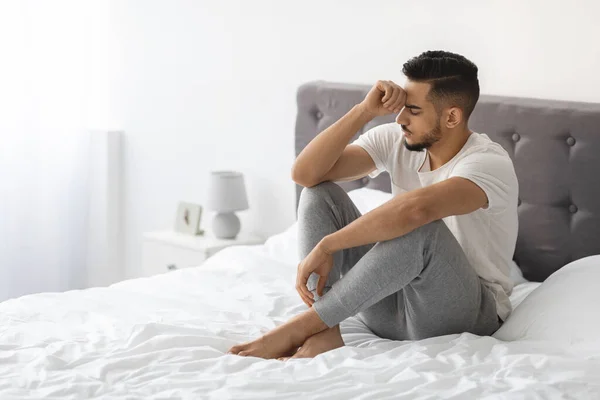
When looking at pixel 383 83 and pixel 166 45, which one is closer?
pixel 383 83

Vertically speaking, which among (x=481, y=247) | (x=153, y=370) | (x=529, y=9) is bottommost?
(x=153, y=370)

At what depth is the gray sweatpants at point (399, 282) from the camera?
2066 mm

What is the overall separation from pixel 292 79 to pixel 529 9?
1061 millimetres

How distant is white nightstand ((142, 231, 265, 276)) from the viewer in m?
3.62

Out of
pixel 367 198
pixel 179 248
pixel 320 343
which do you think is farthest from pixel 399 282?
pixel 179 248

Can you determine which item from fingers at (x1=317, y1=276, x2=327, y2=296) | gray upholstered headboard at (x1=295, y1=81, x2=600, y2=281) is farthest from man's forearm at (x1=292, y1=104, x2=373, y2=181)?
gray upholstered headboard at (x1=295, y1=81, x2=600, y2=281)

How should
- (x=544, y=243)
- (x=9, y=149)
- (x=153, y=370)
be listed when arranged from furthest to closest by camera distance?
(x=9, y=149), (x=544, y=243), (x=153, y=370)

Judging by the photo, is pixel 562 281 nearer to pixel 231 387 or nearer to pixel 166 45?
pixel 231 387

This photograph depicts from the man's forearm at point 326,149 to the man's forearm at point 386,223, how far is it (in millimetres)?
257

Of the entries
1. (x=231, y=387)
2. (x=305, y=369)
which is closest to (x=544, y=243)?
(x=305, y=369)

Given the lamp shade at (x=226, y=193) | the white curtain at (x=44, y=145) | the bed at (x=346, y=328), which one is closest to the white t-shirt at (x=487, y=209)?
the bed at (x=346, y=328)

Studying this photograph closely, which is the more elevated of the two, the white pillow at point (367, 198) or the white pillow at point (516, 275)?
the white pillow at point (367, 198)

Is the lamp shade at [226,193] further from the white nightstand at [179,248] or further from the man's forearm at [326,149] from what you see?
the man's forearm at [326,149]

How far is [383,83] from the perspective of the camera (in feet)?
7.76
